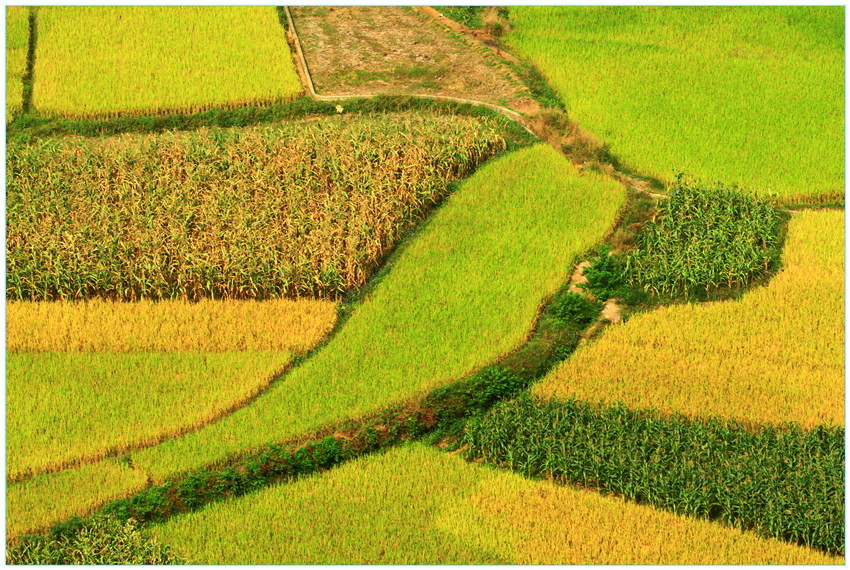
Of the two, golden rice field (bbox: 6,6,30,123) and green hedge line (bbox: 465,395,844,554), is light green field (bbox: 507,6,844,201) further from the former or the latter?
golden rice field (bbox: 6,6,30,123)

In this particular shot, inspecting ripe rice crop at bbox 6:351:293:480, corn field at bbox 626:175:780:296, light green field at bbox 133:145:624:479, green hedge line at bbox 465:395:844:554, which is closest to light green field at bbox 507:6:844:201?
corn field at bbox 626:175:780:296

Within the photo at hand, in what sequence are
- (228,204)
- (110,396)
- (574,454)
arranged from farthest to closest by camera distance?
(228,204) → (110,396) → (574,454)

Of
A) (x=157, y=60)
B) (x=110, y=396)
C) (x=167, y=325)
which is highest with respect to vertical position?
(x=157, y=60)

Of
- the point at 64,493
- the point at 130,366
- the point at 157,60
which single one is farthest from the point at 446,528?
the point at 157,60

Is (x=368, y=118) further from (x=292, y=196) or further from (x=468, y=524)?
(x=468, y=524)

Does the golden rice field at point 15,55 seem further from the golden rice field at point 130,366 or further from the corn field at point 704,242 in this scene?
the corn field at point 704,242

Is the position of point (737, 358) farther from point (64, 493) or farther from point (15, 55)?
point (15, 55)

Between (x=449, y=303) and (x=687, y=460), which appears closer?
(x=687, y=460)
